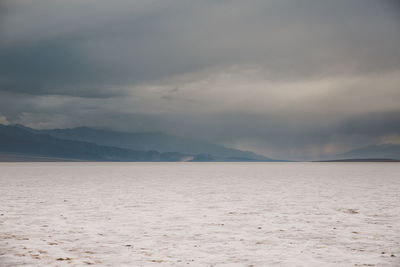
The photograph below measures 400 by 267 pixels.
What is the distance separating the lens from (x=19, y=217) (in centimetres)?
1381

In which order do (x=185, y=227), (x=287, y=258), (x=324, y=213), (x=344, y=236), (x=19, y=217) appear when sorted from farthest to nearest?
(x=324, y=213) → (x=19, y=217) → (x=185, y=227) → (x=344, y=236) → (x=287, y=258)

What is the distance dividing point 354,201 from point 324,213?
4.89 meters

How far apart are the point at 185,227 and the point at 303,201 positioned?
9204 mm

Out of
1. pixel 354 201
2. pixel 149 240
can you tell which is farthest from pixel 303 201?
pixel 149 240

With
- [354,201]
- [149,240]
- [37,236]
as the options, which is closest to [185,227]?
[149,240]

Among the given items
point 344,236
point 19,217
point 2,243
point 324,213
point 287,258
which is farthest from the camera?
point 324,213

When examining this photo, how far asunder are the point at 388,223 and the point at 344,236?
2917 millimetres

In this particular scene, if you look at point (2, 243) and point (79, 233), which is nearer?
point (2, 243)

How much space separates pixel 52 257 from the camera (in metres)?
8.17

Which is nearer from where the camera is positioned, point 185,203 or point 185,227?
point 185,227

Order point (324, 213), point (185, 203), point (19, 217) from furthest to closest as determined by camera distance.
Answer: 1. point (185, 203)
2. point (324, 213)
3. point (19, 217)

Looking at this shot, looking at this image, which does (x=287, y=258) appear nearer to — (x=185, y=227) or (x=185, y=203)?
(x=185, y=227)

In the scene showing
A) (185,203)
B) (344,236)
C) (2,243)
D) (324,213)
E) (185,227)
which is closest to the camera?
(2,243)

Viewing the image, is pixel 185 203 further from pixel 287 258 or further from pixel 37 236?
pixel 287 258
